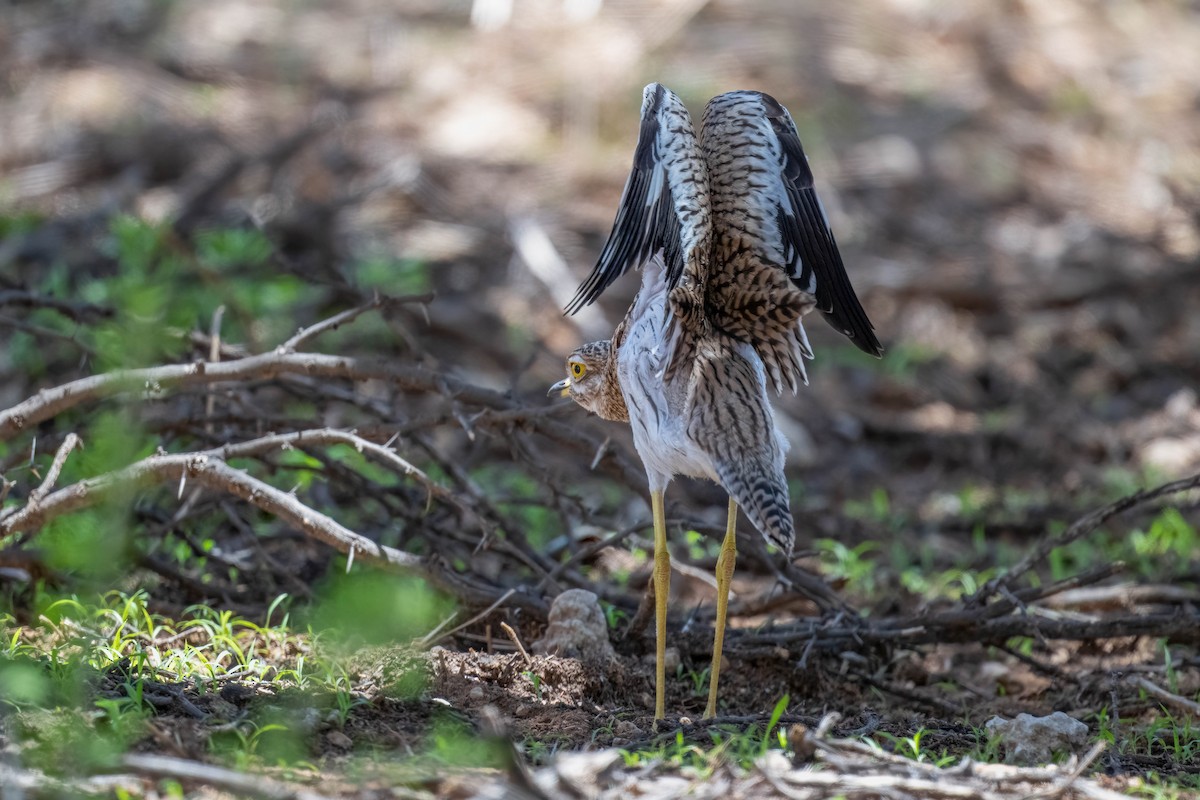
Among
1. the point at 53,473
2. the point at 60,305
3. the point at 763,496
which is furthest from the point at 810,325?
the point at 53,473

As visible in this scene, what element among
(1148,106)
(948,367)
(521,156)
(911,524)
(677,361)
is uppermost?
(1148,106)

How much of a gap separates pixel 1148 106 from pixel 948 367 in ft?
16.6

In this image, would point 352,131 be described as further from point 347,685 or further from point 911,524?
point 347,685

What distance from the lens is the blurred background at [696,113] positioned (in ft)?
25.0

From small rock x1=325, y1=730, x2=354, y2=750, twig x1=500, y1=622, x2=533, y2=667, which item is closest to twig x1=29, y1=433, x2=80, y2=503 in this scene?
small rock x1=325, y1=730, x2=354, y2=750

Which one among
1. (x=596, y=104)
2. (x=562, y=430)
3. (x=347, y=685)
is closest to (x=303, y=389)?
(x=562, y=430)

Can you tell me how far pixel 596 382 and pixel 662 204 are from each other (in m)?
0.79

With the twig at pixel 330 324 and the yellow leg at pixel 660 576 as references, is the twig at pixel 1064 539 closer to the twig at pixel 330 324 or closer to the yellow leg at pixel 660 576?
the yellow leg at pixel 660 576

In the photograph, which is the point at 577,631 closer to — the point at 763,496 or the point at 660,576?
the point at 660,576

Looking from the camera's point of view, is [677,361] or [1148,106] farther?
[1148,106]

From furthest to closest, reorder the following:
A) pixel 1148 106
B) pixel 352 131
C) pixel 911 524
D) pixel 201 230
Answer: pixel 1148 106 < pixel 352 131 < pixel 201 230 < pixel 911 524

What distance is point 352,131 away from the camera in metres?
10.0

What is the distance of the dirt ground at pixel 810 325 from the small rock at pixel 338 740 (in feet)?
0.08

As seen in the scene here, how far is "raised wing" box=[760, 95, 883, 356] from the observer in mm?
3963
